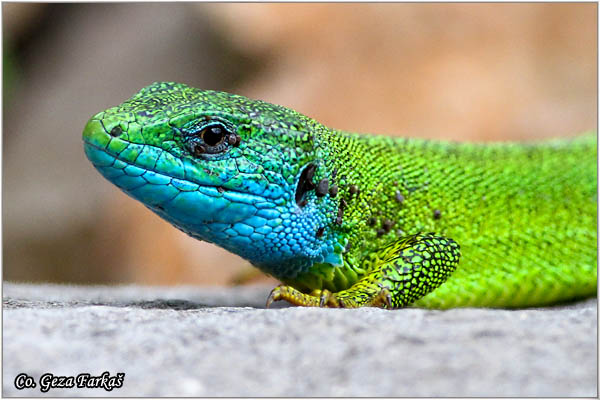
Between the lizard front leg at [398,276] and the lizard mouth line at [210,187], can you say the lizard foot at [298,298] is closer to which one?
the lizard front leg at [398,276]

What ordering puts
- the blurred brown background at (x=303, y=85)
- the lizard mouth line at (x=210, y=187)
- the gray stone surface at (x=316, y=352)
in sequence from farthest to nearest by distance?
the blurred brown background at (x=303, y=85)
the lizard mouth line at (x=210, y=187)
the gray stone surface at (x=316, y=352)

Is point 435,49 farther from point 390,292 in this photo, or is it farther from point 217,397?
point 217,397

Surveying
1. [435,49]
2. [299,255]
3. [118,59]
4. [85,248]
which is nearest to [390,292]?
[299,255]

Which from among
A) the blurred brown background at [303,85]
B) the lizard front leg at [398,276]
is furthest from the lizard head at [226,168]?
the blurred brown background at [303,85]

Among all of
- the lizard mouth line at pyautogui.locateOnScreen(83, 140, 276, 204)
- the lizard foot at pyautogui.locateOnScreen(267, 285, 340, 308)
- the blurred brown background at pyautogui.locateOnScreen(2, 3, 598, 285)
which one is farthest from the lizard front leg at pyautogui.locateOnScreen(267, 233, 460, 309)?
the blurred brown background at pyautogui.locateOnScreen(2, 3, 598, 285)

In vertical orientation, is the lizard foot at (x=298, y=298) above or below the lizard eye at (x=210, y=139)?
below

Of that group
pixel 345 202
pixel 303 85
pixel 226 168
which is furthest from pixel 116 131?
pixel 303 85
